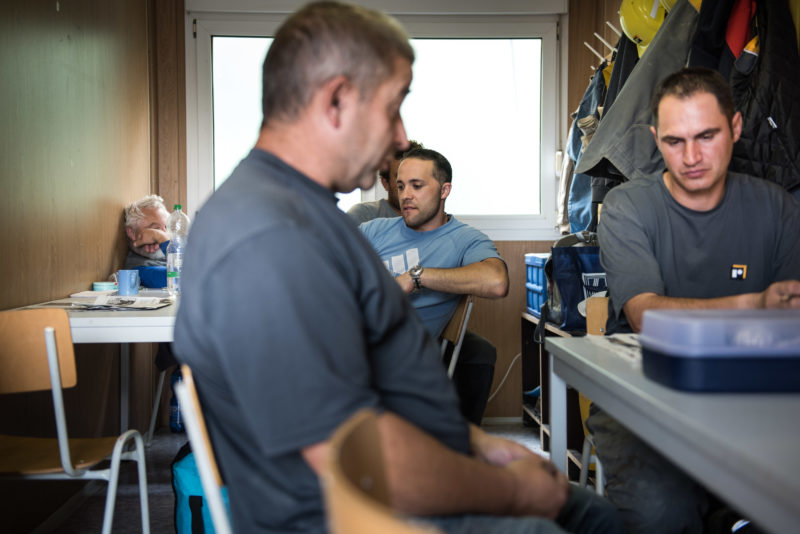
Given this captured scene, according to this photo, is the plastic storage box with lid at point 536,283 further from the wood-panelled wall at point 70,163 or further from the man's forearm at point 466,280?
the wood-panelled wall at point 70,163

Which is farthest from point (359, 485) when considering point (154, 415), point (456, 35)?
point (456, 35)

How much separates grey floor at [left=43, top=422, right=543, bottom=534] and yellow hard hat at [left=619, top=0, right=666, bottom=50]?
192 cm

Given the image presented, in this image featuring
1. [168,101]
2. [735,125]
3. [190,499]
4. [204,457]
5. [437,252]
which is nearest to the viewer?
[204,457]

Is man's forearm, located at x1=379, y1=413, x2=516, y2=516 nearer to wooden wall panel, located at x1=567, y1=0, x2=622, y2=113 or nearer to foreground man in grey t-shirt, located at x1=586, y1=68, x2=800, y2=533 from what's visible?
foreground man in grey t-shirt, located at x1=586, y1=68, x2=800, y2=533

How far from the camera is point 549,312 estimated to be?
288 cm

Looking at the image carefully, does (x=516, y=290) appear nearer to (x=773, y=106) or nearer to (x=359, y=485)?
(x=773, y=106)

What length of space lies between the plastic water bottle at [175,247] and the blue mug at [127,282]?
0.12 meters

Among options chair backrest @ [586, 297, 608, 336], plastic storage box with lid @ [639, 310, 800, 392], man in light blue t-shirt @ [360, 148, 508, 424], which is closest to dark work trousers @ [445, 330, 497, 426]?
man in light blue t-shirt @ [360, 148, 508, 424]

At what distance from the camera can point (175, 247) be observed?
113 inches

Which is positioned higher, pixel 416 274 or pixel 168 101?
pixel 168 101

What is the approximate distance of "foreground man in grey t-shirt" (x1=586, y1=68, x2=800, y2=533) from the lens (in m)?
1.55

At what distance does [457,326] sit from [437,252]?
376 millimetres

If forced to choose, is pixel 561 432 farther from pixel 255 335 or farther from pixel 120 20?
pixel 120 20

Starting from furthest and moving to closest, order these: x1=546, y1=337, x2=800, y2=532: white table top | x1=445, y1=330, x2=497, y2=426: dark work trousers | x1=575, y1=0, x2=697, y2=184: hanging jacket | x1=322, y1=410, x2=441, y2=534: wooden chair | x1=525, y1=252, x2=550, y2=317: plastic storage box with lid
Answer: x1=525, y1=252, x2=550, y2=317: plastic storage box with lid → x1=445, y1=330, x2=497, y2=426: dark work trousers → x1=575, y1=0, x2=697, y2=184: hanging jacket → x1=546, y1=337, x2=800, y2=532: white table top → x1=322, y1=410, x2=441, y2=534: wooden chair
